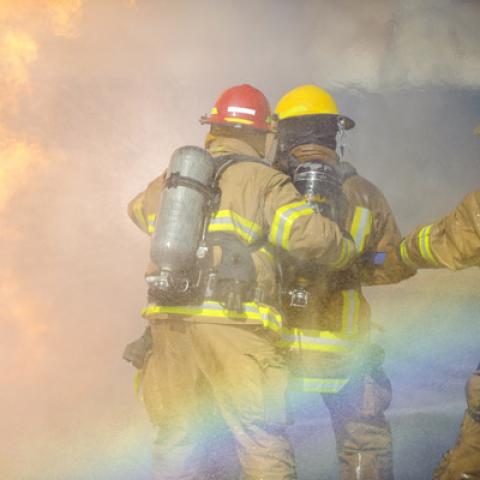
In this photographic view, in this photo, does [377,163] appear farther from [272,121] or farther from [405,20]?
[272,121]

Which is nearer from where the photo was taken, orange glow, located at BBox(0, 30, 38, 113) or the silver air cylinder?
the silver air cylinder

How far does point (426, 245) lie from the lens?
13.1 ft

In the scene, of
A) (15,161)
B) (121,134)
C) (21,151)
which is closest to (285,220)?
(121,134)

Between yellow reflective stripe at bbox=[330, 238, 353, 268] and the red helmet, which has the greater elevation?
the red helmet

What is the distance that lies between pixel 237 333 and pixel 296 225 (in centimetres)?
72

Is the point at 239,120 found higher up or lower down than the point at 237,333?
higher up

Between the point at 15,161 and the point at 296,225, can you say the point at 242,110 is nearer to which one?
the point at 296,225

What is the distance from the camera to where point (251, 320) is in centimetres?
347

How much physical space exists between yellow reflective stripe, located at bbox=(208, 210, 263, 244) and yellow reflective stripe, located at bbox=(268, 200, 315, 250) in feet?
0.38

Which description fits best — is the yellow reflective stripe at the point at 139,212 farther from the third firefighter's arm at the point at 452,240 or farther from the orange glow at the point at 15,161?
the orange glow at the point at 15,161

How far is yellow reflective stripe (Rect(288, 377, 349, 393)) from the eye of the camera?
4273mm

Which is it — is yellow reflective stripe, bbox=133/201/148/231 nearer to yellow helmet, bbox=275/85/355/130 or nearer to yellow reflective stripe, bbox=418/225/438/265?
yellow helmet, bbox=275/85/355/130

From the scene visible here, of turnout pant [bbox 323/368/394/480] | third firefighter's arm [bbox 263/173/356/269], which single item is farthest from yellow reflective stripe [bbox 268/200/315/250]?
turnout pant [bbox 323/368/394/480]

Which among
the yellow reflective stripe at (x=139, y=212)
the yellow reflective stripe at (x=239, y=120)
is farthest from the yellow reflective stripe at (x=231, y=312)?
the yellow reflective stripe at (x=239, y=120)
